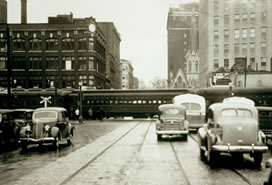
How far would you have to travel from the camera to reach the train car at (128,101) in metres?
52.4

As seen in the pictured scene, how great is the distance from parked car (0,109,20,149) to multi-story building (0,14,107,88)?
53.8 m

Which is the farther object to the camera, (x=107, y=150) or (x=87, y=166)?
(x=107, y=150)

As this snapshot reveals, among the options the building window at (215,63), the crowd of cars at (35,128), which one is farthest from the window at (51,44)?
the crowd of cars at (35,128)

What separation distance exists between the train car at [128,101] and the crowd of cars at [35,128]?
102 feet

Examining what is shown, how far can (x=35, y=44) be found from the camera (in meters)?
76.0

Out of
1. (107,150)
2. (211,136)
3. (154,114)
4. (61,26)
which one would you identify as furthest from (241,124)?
(61,26)

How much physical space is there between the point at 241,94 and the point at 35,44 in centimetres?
4260

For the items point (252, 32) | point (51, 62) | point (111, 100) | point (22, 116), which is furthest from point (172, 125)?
point (252, 32)

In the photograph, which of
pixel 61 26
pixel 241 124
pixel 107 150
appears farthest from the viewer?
pixel 61 26

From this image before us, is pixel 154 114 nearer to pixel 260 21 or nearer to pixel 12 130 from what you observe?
pixel 12 130

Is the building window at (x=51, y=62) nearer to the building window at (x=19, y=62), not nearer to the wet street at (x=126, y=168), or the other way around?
the building window at (x=19, y=62)

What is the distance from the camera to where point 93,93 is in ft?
177

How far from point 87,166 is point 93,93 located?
40.7 metres

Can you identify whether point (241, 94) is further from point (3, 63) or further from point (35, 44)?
point (3, 63)
